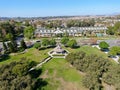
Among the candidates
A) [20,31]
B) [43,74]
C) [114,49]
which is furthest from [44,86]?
[20,31]

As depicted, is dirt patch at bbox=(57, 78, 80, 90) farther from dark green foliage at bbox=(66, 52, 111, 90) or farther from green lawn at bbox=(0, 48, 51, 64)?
green lawn at bbox=(0, 48, 51, 64)

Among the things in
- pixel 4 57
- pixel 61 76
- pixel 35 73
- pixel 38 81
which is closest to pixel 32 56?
pixel 4 57

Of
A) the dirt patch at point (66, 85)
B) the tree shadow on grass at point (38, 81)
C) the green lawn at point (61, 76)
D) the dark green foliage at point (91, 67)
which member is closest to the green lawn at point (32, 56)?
the green lawn at point (61, 76)

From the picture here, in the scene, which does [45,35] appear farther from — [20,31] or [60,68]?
[60,68]

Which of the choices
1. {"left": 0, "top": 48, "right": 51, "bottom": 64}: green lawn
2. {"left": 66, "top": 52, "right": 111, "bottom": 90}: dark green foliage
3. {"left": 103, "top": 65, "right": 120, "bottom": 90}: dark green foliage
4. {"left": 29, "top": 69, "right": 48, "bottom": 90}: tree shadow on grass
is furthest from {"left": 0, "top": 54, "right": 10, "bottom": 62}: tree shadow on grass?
{"left": 103, "top": 65, "right": 120, "bottom": 90}: dark green foliage

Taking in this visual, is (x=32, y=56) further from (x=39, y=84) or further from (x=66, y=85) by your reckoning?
(x=66, y=85)

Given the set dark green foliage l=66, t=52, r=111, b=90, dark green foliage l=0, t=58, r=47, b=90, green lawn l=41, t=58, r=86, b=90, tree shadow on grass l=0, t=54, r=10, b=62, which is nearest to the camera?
dark green foliage l=0, t=58, r=47, b=90
